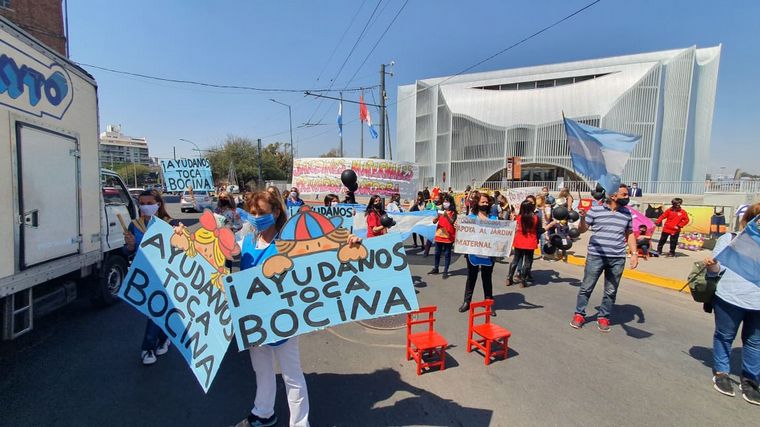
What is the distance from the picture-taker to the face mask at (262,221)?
2695mm

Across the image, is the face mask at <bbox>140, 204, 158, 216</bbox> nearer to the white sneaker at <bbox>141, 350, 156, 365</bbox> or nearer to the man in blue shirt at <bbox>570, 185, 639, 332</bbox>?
the white sneaker at <bbox>141, 350, 156, 365</bbox>

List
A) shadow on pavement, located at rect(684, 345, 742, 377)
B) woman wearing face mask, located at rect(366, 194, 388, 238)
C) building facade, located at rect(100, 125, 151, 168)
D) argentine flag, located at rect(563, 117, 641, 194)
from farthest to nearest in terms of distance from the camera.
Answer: building facade, located at rect(100, 125, 151, 168), woman wearing face mask, located at rect(366, 194, 388, 238), argentine flag, located at rect(563, 117, 641, 194), shadow on pavement, located at rect(684, 345, 742, 377)

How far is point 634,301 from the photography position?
6156 mm

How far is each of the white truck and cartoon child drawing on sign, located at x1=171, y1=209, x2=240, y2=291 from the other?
1698 millimetres

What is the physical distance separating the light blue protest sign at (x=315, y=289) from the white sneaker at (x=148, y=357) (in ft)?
7.31

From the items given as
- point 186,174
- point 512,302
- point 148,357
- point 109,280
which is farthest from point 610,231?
point 186,174

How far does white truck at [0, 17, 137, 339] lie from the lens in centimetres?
327

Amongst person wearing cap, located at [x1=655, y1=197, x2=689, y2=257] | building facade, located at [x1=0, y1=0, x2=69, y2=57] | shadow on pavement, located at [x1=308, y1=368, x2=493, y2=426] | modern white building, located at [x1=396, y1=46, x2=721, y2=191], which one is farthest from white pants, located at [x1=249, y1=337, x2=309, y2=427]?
modern white building, located at [x1=396, y1=46, x2=721, y2=191]

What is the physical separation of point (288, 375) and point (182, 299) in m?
1.14

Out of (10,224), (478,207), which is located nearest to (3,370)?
(10,224)

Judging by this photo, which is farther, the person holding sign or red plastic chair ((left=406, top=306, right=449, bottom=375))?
the person holding sign

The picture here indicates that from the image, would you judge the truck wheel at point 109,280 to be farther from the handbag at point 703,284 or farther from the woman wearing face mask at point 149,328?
the handbag at point 703,284

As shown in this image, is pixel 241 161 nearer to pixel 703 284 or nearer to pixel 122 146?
pixel 703 284

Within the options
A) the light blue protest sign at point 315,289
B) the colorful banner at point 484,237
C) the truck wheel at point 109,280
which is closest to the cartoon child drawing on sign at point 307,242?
the light blue protest sign at point 315,289
